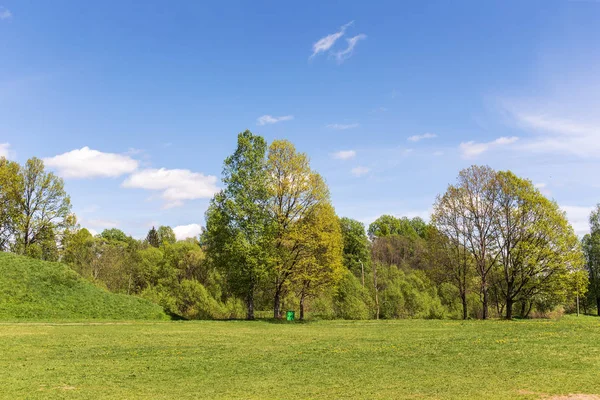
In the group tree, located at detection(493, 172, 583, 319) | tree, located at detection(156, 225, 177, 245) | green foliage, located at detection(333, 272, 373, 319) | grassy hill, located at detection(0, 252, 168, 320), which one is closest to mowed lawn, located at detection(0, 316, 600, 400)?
grassy hill, located at detection(0, 252, 168, 320)

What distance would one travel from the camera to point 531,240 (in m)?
44.5

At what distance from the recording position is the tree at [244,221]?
41.2m

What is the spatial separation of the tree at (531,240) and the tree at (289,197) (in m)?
19.3

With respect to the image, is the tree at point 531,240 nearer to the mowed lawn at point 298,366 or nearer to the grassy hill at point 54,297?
the mowed lawn at point 298,366

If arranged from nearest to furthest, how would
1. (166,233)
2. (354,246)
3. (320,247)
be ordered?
(320,247)
(354,246)
(166,233)

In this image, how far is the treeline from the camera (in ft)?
139

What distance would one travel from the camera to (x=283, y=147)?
4419 centimetres

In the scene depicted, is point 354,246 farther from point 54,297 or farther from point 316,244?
point 54,297

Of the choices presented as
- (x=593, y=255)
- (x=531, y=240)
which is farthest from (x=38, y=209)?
(x=593, y=255)

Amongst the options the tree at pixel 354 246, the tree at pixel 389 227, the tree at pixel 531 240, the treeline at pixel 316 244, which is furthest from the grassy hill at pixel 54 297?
the tree at pixel 389 227

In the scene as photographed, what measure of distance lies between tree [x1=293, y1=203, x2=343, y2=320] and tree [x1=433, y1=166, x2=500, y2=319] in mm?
14197

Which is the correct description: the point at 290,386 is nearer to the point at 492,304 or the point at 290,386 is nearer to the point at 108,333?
the point at 108,333

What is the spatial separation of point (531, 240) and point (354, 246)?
4047 cm

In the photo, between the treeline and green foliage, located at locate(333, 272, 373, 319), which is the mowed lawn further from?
green foliage, located at locate(333, 272, 373, 319)
